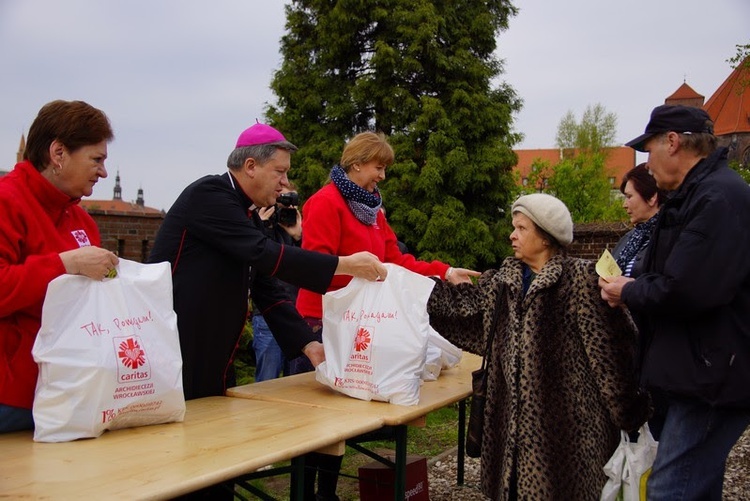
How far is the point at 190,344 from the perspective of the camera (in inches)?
105

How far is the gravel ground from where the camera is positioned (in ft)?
14.8

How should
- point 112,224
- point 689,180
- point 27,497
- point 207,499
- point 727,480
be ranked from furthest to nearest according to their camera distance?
1. point 112,224
2. point 727,480
3. point 207,499
4. point 689,180
5. point 27,497

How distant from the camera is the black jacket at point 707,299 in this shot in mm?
2186

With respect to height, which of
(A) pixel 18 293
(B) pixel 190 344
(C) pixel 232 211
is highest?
(C) pixel 232 211

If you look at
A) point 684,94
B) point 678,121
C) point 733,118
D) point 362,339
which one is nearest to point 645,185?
point 678,121

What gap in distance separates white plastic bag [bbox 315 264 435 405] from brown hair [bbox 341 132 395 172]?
2.78 feet

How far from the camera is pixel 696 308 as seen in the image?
219 centimetres

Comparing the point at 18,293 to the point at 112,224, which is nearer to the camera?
the point at 18,293

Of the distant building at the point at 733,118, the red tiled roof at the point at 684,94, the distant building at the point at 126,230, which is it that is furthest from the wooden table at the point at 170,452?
the red tiled roof at the point at 684,94

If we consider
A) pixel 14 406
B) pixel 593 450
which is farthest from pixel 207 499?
pixel 593 450

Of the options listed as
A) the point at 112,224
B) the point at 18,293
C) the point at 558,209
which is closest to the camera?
the point at 18,293

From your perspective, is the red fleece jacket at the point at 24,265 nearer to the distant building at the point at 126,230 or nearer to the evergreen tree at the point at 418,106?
the distant building at the point at 126,230

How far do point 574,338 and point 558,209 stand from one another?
56 cm

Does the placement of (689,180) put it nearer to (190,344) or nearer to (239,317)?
(239,317)
